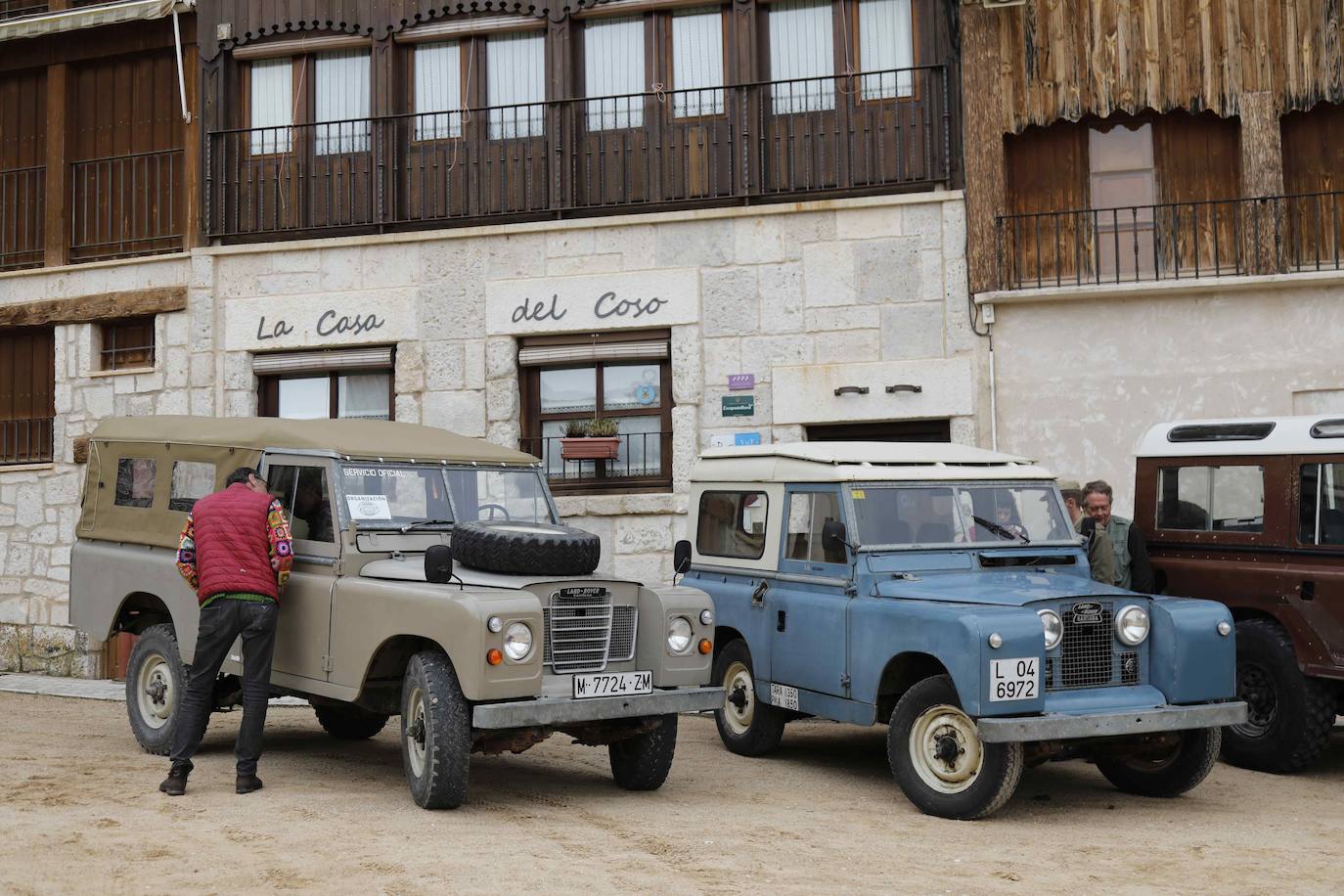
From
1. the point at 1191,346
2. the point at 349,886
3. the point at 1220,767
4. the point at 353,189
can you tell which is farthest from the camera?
the point at 353,189

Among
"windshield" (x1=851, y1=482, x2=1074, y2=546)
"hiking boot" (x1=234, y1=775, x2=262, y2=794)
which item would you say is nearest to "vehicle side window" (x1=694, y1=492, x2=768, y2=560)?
"windshield" (x1=851, y1=482, x2=1074, y2=546)

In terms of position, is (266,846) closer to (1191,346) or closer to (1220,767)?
(1220,767)

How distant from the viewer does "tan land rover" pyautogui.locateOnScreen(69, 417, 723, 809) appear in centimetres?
782

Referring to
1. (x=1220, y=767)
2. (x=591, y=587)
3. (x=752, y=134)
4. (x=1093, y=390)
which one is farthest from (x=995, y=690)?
(x=752, y=134)

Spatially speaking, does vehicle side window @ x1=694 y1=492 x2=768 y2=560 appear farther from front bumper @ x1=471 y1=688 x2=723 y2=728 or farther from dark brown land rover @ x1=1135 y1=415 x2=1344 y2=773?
dark brown land rover @ x1=1135 y1=415 x2=1344 y2=773

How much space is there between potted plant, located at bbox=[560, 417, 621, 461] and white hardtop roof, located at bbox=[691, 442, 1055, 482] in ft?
16.3

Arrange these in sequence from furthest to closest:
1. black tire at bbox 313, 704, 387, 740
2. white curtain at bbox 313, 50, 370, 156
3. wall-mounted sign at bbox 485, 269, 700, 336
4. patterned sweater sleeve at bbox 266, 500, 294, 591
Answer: white curtain at bbox 313, 50, 370, 156, wall-mounted sign at bbox 485, 269, 700, 336, black tire at bbox 313, 704, 387, 740, patterned sweater sleeve at bbox 266, 500, 294, 591

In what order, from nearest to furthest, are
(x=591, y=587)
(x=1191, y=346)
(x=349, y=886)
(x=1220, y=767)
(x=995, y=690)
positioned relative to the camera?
(x=349, y=886)
(x=995, y=690)
(x=591, y=587)
(x=1220, y=767)
(x=1191, y=346)

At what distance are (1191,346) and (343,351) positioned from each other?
8605mm

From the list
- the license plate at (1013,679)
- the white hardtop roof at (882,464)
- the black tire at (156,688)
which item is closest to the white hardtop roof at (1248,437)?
the white hardtop roof at (882,464)

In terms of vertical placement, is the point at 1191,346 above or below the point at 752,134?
below

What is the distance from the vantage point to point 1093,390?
13875mm

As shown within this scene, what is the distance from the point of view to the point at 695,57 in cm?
1555

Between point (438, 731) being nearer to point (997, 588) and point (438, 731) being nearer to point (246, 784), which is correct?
point (246, 784)
